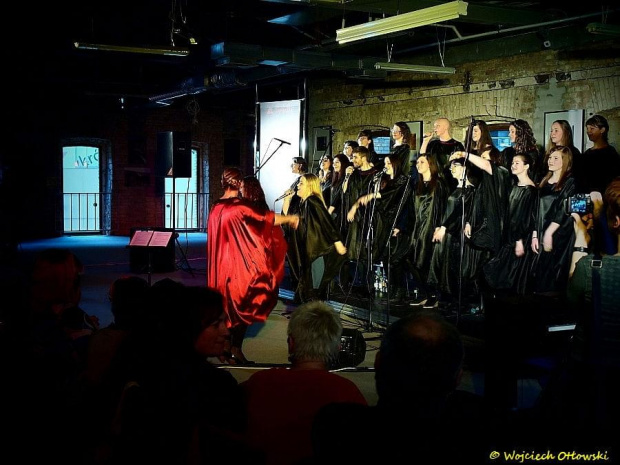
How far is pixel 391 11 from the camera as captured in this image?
9.13 m

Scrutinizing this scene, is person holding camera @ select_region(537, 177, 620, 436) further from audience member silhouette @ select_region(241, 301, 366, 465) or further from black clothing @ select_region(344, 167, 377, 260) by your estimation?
black clothing @ select_region(344, 167, 377, 260)

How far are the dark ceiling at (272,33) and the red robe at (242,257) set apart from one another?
2317mm

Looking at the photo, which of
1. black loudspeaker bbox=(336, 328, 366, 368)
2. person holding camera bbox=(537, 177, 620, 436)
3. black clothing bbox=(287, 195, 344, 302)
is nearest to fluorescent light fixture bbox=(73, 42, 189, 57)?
black clothing bbox=(287, 195, 344, 302)

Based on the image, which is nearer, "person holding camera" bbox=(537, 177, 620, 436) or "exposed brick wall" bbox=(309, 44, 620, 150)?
"person holding camera" bbox=(537, 177, 620, 436)

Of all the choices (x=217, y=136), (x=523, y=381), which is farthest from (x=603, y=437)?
(x=217, y=136)

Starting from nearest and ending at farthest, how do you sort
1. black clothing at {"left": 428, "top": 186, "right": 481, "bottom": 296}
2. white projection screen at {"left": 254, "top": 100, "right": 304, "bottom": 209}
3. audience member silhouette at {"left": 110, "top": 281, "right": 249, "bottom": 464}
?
audience member silhouette at {"left": 110, "top": 281, "right": 249, "bottom": 464} < black clothing at {"left": 428, "top": 186, "right": 481, "bottom": 296} < white projection screen at {"left": 254, "top": 100, "right": 304, "bottom": 209}

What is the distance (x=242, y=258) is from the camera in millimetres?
7324

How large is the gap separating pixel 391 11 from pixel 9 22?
7620 millimetres

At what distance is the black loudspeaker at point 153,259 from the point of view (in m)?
13.3

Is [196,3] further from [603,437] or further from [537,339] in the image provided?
[603,437]

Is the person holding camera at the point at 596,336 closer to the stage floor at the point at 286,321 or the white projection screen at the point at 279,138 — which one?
the stage floor at the point at 286,321

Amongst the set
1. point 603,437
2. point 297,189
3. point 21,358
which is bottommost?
point 21,358

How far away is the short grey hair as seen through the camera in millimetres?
3170

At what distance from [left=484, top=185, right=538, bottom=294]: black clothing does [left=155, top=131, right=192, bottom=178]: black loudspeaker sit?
6763mm
